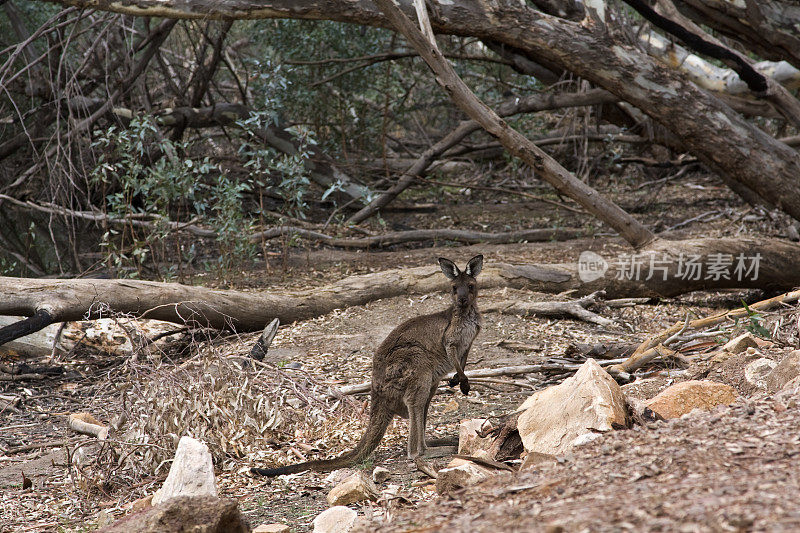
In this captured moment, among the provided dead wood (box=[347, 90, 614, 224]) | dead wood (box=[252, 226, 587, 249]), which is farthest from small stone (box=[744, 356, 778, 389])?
dead wood (box=[347, 90, 614, 224])

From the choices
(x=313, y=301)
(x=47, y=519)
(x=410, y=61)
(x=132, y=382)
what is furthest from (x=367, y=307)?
(x=410, y=61)

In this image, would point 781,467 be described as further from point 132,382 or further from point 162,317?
point 162,317

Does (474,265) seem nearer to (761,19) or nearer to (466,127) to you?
(466,127)

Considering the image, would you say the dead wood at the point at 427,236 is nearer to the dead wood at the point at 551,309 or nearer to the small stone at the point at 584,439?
the dead wood at the point at 551,309

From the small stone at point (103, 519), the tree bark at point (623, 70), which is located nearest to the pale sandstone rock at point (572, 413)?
the small stone at point (103, 519)

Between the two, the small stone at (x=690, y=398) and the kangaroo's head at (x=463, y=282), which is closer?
the small stone at (x=690, y=398)

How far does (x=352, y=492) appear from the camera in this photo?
3.57m

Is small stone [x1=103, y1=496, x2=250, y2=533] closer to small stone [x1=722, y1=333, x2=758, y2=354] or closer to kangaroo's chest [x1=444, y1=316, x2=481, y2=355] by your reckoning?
kangaroo's chest [x1=444, y1=316, x2=481, y2=355]

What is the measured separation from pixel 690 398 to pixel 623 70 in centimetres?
510

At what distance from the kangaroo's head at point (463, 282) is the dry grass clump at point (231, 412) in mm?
967

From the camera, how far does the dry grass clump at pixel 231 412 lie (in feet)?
14.1

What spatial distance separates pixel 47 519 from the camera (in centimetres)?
384

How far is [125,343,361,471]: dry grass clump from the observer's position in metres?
4.29

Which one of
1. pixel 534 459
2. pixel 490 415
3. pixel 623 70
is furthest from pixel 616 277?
pixel 534 459
